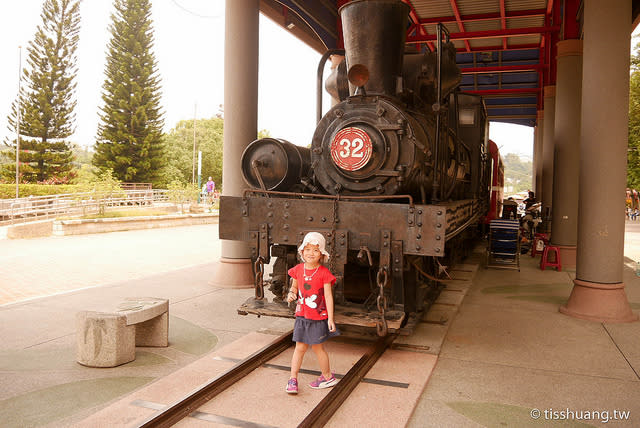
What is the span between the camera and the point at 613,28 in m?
6.09

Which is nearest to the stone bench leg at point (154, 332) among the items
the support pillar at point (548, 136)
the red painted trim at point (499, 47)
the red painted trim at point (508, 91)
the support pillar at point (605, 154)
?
the support pillar at point (605, 154)

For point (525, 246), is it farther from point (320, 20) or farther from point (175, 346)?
point (175, 346)

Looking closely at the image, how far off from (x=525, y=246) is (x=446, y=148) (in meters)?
8.72

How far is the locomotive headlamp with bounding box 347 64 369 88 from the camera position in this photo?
4727mm

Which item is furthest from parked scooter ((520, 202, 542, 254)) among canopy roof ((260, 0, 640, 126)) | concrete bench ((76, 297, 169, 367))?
concrete bench ((76, 297, 169, 367))

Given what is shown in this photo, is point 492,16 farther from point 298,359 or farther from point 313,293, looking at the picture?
point 298,359

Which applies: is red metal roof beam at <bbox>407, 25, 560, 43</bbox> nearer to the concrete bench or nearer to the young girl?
the young girl

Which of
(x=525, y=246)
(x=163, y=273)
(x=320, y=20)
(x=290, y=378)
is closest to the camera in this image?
(x=290, y=378)

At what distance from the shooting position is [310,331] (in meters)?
3.83

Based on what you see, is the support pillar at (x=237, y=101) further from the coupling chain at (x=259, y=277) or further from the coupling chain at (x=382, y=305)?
the coupling chain at (x=382, y=305)

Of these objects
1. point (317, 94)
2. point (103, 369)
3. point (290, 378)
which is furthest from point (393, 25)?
point (103, 369)

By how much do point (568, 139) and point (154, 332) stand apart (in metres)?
8.65

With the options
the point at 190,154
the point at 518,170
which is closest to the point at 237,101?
the point at 190,154

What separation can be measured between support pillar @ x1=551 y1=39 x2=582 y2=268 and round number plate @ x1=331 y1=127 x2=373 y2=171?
675cm
